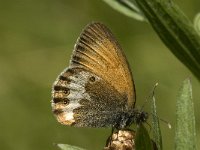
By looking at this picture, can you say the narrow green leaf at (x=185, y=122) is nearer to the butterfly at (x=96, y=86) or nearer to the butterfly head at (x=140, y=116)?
the butterfly head at (x=140, y=116)

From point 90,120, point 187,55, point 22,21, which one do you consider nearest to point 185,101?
point 187,55

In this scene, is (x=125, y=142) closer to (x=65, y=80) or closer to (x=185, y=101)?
(x=185, y=101)

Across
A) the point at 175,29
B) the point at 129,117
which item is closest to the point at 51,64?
the point at 129,117

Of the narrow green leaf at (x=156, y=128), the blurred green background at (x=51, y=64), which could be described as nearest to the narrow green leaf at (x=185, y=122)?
the narrow green leaf at (x=156, y=128)

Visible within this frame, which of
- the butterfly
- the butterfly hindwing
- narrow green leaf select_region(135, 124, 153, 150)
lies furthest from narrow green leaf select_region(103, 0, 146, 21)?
narrow green leaf select_region(135, 124, 153, 150)

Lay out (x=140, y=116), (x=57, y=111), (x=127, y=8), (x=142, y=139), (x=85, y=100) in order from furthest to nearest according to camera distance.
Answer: (x=85, y=100), (x=57, y=111), (x=140, y=116), (x=127, y=8), (x=142, y=139)

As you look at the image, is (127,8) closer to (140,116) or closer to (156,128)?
(140,116)

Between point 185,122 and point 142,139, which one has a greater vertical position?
point 185,122
